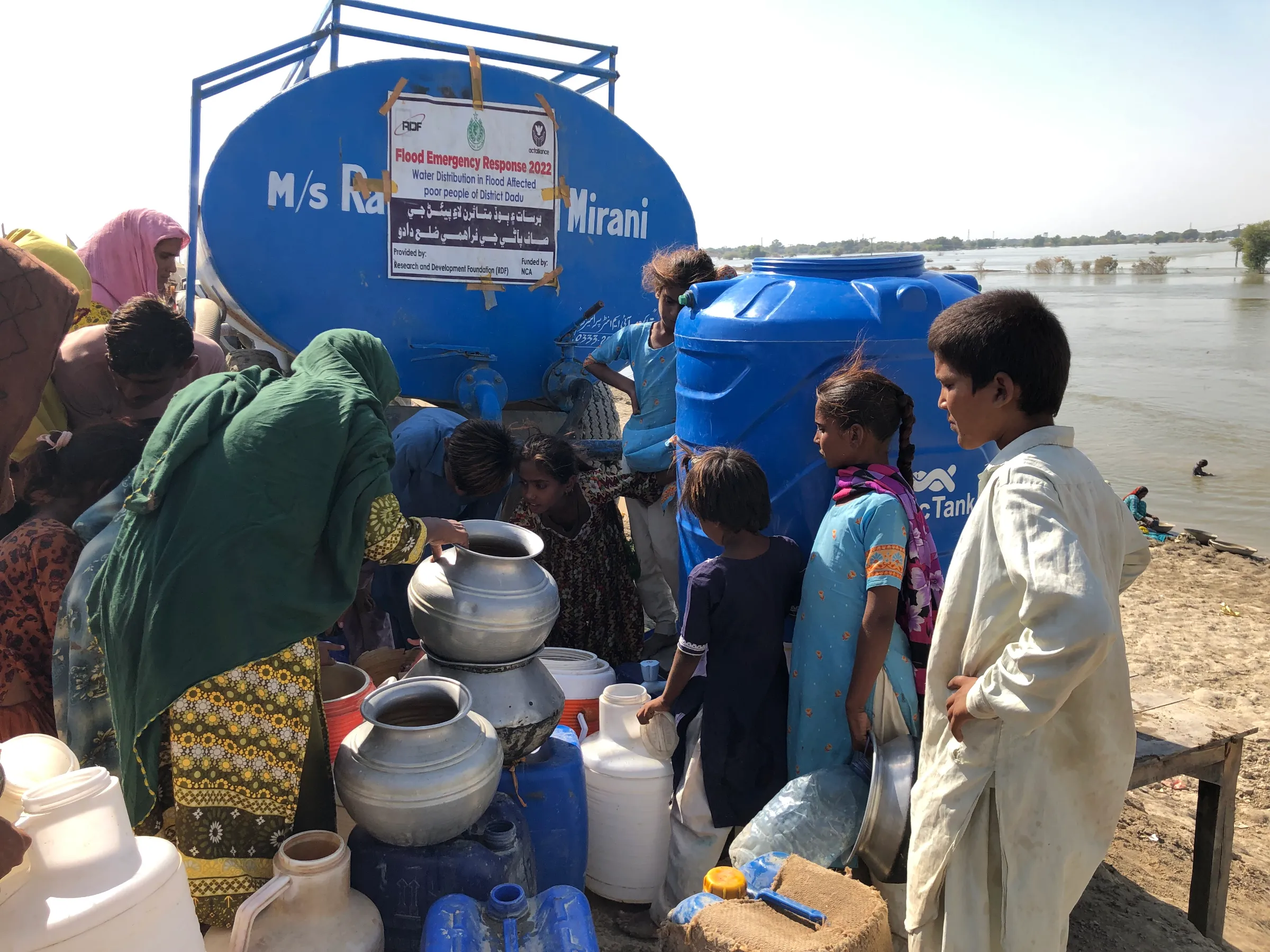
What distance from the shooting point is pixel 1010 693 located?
5.62ft

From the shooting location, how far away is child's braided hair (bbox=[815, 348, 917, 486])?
269cm

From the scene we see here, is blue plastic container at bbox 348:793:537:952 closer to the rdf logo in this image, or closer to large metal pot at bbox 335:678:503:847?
large metal pot at bbox 335:678:503:847

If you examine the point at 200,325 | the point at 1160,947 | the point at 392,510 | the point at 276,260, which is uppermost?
the point at 276,260

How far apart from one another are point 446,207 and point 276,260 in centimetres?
80

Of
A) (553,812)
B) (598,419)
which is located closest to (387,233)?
(598,419)

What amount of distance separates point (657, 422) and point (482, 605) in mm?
1833

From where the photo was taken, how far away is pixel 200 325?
469 centimetres

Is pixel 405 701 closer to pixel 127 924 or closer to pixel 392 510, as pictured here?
pixel 392 510

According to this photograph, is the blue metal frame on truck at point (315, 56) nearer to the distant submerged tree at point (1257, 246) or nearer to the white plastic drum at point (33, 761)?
the white plastic drum at point (33, 761)

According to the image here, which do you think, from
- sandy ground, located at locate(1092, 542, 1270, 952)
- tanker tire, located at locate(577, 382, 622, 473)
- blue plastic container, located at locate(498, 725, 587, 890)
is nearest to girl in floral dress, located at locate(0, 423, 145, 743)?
blue plastic container, located at locate(498, 725, 587, 890)

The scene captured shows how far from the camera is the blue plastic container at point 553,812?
254 cm

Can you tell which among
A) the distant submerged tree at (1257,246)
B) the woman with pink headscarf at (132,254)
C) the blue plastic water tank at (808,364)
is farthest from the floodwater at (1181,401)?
the distant submerged tree at (1257,246)

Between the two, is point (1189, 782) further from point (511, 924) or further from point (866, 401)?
point (511, 924)

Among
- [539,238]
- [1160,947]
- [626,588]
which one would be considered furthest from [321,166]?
[1160,947]
